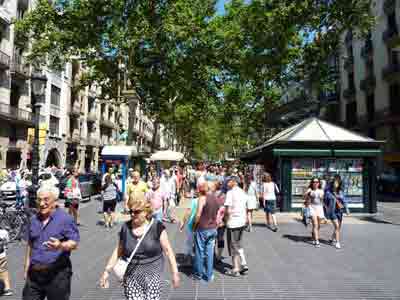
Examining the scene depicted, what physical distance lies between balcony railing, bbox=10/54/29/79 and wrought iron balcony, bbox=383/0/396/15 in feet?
106

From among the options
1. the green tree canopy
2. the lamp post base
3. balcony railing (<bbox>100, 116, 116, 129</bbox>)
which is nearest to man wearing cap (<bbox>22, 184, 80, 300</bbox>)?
the lamp post base

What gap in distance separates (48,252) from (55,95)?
119ft

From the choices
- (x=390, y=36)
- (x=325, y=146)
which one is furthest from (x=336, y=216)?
(x=390, y=36)

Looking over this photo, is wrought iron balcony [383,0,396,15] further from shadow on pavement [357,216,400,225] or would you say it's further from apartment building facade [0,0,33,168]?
apartment building facade [0,0,33,168]

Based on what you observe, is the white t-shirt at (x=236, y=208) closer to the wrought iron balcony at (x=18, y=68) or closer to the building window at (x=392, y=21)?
the wrought iron balcony at (x=18, y=68)

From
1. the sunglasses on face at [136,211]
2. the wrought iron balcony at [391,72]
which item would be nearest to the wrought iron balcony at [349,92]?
the wrought iron balcony at [391,72]

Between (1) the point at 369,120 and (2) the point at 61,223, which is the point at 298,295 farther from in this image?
(1) the point at 369,120

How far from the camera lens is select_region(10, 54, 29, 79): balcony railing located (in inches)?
1117

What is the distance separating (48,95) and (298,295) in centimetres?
3438

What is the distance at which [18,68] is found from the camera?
29.1m

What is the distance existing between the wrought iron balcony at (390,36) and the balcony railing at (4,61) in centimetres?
3246

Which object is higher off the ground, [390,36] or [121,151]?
[390,36]

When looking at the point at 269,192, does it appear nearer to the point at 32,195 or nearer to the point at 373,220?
the point at 373,220

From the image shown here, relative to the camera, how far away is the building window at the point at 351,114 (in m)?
37.8
